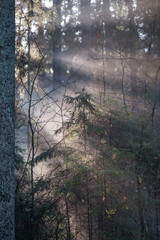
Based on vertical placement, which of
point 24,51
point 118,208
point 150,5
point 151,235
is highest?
point 24,51

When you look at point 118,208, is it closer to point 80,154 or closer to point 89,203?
point 89,203

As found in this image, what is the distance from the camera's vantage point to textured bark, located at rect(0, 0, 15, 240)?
414cm

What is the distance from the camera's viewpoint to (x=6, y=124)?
13.7 feet

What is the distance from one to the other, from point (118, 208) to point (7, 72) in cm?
411

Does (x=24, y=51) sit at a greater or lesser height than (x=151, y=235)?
greater

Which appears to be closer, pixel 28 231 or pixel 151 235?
pixel 28 231

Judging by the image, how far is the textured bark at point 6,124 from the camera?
4.14 meters

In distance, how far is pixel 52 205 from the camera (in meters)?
5.09

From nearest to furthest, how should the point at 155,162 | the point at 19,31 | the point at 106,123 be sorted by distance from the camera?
the point at 106,123
the point at 155,162
the point at 19,31

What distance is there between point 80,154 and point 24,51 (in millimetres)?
4714

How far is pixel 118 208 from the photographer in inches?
235

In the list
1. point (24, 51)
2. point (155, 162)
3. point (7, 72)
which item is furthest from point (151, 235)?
point (24, 51)

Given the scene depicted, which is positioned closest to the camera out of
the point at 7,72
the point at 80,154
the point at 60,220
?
the point at 7,72

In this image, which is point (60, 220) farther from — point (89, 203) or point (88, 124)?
point (88, 124)
